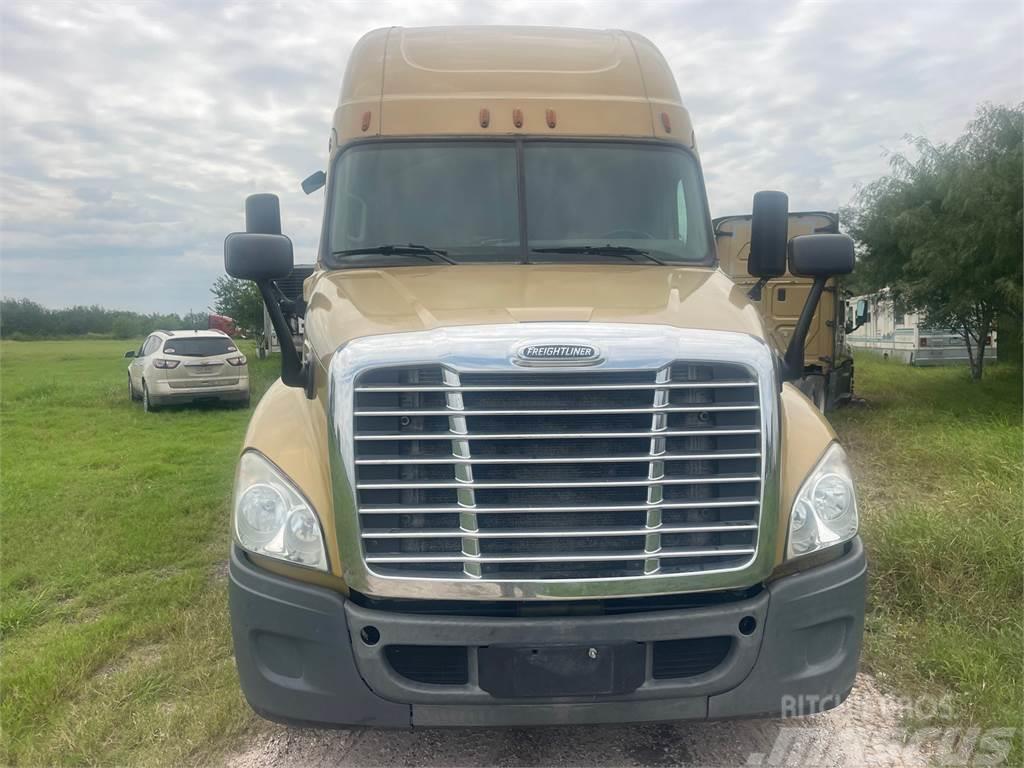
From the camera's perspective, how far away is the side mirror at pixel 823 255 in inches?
148

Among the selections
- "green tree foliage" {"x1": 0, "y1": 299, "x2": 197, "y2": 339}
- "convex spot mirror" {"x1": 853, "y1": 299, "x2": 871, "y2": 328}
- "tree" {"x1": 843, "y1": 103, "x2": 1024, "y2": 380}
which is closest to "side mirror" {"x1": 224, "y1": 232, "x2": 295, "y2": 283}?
"tree" {"x1": 843, "y1": 103, "x2": 1024, "y2": 380}

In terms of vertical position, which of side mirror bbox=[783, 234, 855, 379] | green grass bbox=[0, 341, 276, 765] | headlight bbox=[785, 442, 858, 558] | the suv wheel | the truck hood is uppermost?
side mirror bbox=[783, 234, 855, 379]

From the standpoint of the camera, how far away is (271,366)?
24.3 metres

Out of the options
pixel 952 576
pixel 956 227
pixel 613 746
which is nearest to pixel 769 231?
pixel 952 576

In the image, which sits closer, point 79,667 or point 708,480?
point 708,480

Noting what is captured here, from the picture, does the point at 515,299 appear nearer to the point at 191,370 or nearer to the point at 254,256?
the point at 254,256

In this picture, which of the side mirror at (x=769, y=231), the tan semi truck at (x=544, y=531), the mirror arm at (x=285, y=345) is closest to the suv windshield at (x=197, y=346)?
the mirror arm at (x=285, y=345)

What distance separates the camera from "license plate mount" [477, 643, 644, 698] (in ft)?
9.00

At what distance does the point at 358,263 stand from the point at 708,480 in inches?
85.5

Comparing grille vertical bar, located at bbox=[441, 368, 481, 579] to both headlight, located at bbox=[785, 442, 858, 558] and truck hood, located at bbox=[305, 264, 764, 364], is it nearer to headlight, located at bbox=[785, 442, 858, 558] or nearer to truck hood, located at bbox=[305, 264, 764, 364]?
truck hood, located at bbox=[305, 264, 764, 364]

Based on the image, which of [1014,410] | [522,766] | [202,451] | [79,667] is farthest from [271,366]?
[522,766]

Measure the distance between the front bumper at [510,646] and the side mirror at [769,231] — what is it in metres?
2.02

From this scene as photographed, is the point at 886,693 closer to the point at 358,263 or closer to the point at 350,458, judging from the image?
the point at 350,458

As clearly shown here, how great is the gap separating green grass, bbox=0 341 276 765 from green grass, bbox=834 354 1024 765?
332 cm
